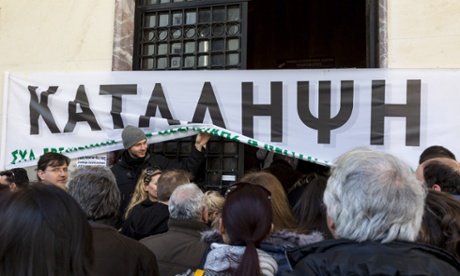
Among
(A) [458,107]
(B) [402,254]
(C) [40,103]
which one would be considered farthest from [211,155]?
(B) [402,254]

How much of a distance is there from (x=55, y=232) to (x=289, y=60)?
24.7 feet

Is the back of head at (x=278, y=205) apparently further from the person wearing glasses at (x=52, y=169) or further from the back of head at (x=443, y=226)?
the person wearing glasses at (x=52, y=169)

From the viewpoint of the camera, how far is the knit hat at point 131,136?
14.5 feet

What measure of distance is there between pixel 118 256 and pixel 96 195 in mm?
496

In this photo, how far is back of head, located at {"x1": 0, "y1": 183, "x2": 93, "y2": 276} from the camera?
51.2 inches

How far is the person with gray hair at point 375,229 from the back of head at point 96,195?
3.90 ft

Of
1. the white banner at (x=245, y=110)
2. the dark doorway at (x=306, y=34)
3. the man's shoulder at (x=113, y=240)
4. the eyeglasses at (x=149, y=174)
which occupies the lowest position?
the man's shoulder at (x=113, y=240)

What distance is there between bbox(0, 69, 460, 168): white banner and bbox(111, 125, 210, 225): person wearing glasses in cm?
20

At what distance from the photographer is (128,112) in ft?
15.8

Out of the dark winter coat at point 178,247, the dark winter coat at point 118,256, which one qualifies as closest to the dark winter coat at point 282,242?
the dark winter coat at point 118,256

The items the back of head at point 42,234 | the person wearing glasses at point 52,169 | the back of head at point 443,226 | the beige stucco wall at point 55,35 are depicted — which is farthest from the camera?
the beige stucco wall at point 55,35

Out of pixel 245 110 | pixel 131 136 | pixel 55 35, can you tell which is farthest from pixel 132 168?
pixel 55 35

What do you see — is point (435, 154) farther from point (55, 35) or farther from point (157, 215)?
point (55, 35)

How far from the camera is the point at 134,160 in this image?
4.50m
